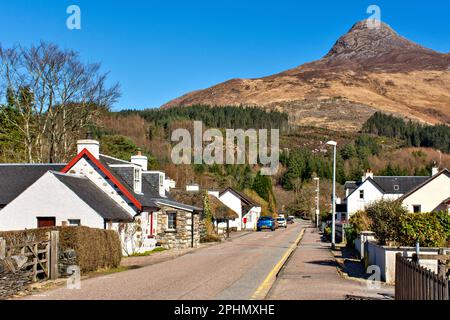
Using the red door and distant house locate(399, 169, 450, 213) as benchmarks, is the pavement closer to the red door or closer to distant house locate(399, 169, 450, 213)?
the red door

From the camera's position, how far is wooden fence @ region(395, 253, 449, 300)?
10.2 m

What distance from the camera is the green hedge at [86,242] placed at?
1915cm

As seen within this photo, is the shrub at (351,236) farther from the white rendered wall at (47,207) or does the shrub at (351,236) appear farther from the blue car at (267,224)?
the blue car at (267,224)

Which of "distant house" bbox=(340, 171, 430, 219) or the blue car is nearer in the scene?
the blue car

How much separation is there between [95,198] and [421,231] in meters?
16.0

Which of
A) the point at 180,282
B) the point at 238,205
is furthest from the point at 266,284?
the point at 238,205

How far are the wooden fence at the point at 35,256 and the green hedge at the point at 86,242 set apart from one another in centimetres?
25

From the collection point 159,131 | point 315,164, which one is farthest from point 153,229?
point 315,164

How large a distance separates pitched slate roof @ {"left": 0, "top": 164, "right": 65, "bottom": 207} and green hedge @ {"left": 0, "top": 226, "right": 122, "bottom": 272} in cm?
951

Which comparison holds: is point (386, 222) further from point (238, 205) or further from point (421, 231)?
point (238, 205)

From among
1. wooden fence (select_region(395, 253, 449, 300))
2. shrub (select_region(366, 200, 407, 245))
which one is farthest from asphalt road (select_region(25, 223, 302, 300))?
shrub (select_region(366, 200, 407, 245))

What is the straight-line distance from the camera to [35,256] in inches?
734

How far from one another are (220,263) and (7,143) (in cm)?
3796
